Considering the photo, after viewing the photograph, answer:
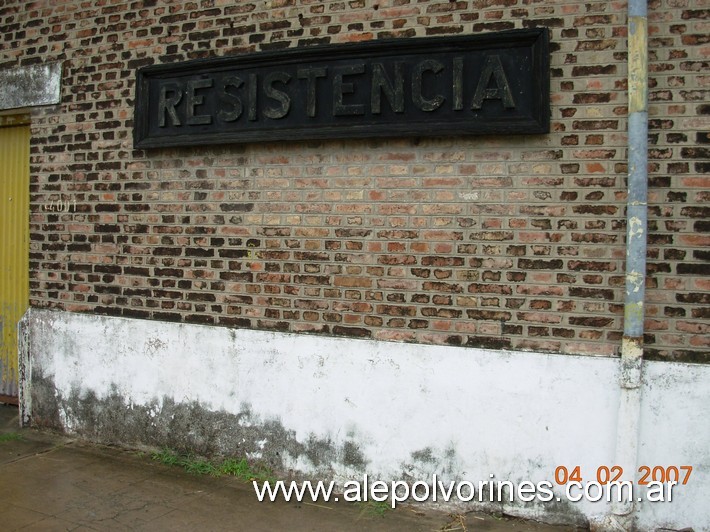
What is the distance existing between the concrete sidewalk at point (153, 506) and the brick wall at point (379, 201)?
1.06 m

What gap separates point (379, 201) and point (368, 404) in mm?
1297

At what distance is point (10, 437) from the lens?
493cm

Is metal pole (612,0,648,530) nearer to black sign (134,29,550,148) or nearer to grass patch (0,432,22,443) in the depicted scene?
black sign (134,29,550,148)

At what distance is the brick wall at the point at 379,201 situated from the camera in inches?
133

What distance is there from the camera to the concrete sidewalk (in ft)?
11.5

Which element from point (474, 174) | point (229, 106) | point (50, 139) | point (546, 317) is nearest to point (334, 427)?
point (546, 317)

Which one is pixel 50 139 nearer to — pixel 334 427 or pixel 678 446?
pixel 334 427

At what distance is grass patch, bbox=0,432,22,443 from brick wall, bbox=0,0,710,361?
1081 millimetres

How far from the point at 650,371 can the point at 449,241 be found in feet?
4.36
